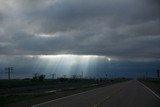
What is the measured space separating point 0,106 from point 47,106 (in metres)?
4.70

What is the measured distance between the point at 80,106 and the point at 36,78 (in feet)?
443

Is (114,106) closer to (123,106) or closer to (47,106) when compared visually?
(123,106)

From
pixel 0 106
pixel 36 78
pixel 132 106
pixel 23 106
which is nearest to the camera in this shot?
pixel 132 106

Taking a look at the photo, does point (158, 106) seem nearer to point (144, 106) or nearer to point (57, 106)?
point (144, 106)

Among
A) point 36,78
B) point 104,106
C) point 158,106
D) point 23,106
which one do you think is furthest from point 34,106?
point 36,78

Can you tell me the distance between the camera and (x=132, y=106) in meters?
21.3

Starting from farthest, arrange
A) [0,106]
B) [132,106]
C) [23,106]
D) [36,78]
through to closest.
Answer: [36,78] < [0,106] < [23,106] < [132,106]

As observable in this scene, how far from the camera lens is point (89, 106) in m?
21.3

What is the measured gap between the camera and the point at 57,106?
2177cm

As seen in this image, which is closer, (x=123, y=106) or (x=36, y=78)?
(x=123, y=106)

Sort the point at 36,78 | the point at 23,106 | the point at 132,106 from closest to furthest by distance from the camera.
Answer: the point at 132,106, the point at 23,106, the point at 36,78

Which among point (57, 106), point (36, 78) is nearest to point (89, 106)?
point (57, 106)

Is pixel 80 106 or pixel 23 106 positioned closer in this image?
pixel 80 106

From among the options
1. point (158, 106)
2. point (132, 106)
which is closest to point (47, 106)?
point (132, 106)
